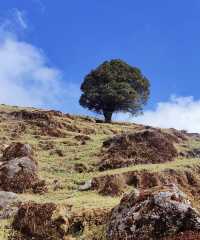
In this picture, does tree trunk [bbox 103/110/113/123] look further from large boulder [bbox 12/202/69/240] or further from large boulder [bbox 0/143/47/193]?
large boulder [bbox 12/202/69/240]

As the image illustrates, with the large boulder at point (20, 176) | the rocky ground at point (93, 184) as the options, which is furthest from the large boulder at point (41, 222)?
the large boulder at point (20, 176)

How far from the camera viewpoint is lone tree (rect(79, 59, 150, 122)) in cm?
8444

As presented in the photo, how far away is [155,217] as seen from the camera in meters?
19.3

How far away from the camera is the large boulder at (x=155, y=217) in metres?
18.9

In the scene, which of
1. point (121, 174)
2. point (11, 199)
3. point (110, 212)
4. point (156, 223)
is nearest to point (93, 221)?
point (110, 212)

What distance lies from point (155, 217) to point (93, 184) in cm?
1387

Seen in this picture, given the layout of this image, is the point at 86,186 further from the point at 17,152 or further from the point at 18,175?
the point at 17,152

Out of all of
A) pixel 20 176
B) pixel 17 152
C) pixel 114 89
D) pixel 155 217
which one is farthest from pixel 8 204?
pixel 114 89

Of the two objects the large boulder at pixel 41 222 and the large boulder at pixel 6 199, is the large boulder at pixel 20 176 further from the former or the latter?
the large boulder at pixel 41 222

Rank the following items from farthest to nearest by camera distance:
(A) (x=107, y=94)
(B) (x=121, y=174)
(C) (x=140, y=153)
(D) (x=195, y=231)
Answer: (A) (x=107, y=94) → (C) (x=140, y=153) → (B) (x=121, y=174) → (D) (x=195, y=231)

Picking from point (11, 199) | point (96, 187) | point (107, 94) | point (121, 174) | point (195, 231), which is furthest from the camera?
point (107, 94)

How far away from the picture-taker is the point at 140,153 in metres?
41.7

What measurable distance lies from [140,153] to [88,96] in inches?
1761

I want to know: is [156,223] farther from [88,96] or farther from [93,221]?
[88,96]
